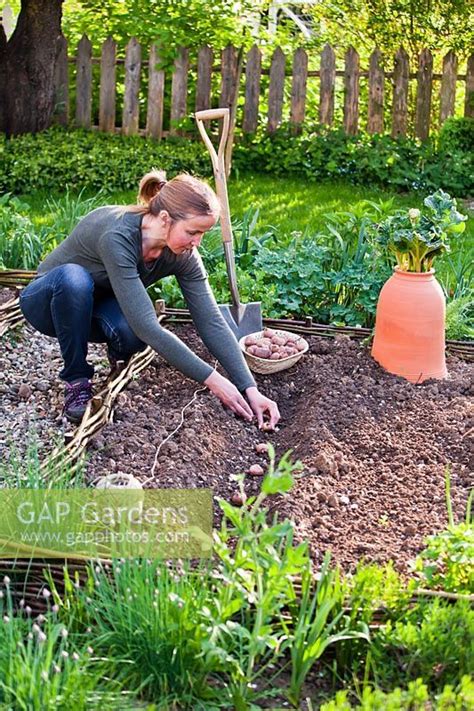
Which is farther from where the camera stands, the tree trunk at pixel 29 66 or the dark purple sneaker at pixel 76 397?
the tree trunk at pixel 29 66

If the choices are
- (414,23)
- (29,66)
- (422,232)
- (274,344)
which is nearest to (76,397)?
(274,344)

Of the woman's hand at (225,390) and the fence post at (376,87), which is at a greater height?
the fence post at (376,87)

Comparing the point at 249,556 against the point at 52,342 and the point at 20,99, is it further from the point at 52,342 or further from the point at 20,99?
the point at 20,99

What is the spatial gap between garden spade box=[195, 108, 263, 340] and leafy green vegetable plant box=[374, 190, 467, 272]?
2.10ft

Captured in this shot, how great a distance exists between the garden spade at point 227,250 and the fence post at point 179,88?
5033 mm

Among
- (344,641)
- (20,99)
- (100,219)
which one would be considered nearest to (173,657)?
(344,641)

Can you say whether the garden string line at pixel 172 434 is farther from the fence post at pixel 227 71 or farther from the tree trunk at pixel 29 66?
the fence post at pixel 227 71

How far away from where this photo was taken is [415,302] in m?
4.16

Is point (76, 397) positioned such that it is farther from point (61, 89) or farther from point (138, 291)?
point (61, 89)

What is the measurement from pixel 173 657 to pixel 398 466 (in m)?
1.46

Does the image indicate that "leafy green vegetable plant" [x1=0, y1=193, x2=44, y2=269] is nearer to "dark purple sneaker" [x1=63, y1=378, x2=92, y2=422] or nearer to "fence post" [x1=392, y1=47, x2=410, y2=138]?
"dark purple sneaker" [x1=63, y1=378, x2=92, y2=422]

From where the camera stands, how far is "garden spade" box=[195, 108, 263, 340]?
425 cm

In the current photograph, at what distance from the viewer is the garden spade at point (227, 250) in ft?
13.9

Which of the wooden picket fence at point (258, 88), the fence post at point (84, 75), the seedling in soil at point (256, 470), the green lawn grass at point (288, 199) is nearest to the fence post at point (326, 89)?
the wooden picket fence at point (258, 88)
